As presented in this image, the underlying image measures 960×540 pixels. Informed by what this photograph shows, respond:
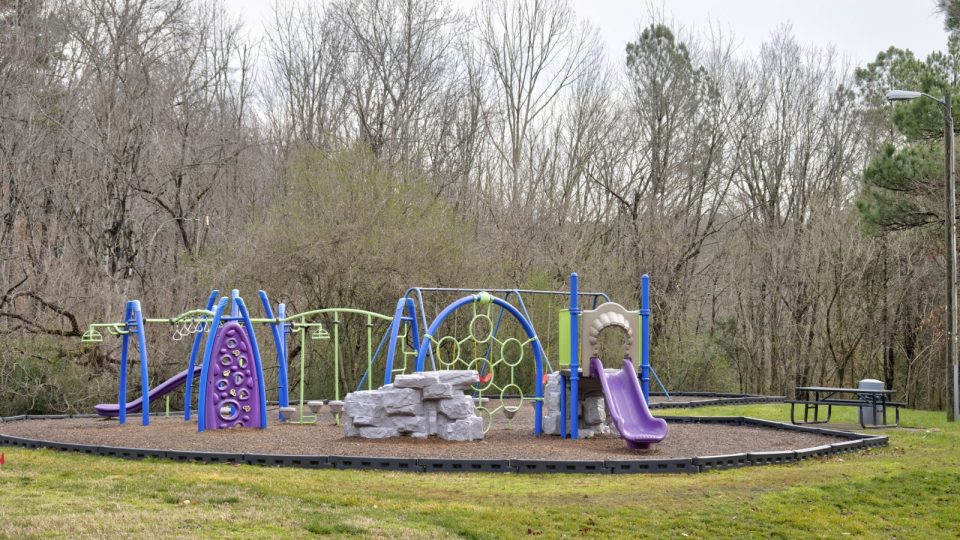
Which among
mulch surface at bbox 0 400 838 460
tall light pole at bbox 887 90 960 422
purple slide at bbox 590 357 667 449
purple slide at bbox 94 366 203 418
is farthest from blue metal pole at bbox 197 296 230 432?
tall light pole at bbox 887 90 960 422

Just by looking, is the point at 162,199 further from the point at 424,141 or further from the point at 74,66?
the point at 424,141

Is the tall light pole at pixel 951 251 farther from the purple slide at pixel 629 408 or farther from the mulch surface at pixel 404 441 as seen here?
the purple slide at pixel 629 408

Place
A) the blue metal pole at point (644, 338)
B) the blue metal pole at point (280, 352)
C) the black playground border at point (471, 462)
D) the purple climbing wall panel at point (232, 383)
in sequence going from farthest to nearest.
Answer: the blue metal pole at point (280, 352) < the blue metal pole at point (644, 338) < the purple climbing wall panel at point (232, 383) < the black playground border at point (471, 462)

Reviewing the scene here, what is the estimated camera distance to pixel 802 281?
1073 inches

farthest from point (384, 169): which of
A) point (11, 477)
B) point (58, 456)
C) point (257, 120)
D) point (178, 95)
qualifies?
point (11, 477)

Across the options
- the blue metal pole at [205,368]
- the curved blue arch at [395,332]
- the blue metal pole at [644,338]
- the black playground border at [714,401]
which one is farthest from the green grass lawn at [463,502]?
the black playground border at [714,401]

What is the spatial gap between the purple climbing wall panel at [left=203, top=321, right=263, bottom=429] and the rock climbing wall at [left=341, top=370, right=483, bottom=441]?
6.15 feet

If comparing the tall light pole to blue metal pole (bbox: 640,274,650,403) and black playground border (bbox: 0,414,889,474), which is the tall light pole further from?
black playground border (bbox: 0,414,889,474)

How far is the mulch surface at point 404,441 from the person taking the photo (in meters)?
11.9

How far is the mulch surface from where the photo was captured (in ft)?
39.1

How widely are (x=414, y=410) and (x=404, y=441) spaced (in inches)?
16.3

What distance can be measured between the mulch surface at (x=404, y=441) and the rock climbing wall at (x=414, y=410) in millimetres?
161

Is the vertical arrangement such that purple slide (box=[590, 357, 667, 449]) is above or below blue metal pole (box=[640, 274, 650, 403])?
below

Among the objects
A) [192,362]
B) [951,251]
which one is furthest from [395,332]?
[951,251]
